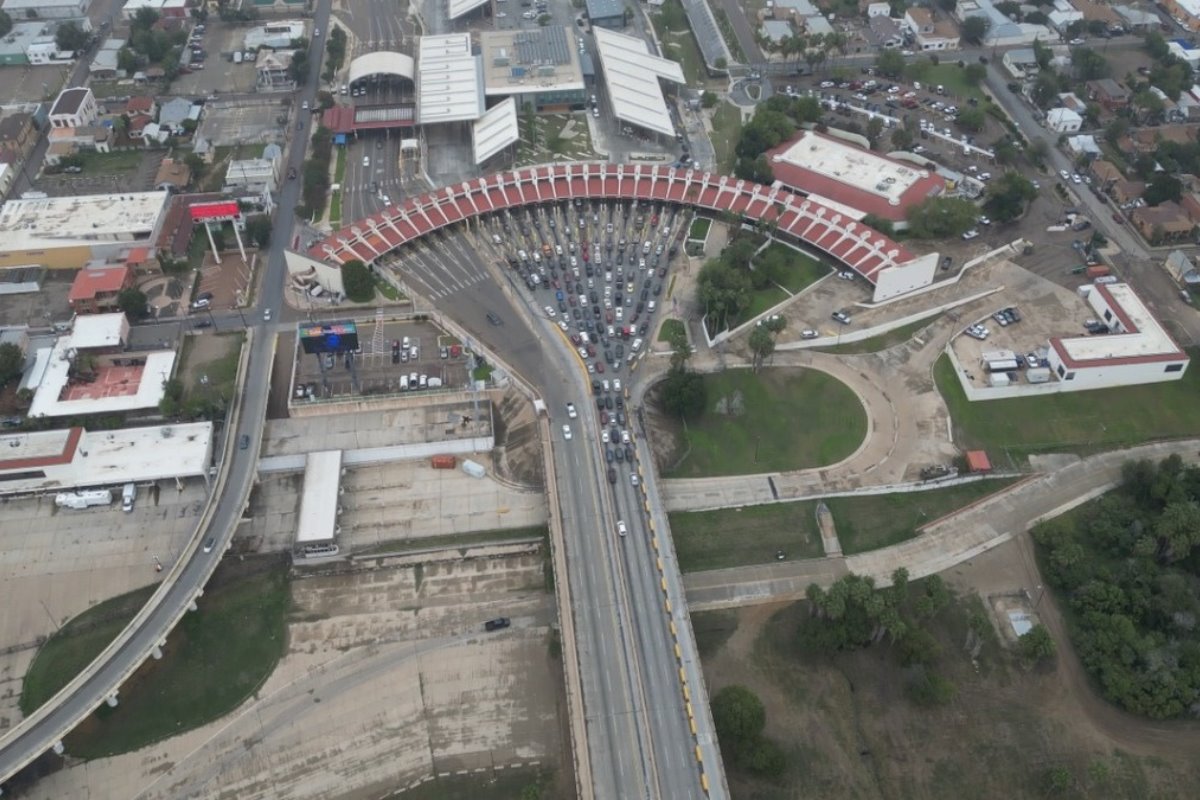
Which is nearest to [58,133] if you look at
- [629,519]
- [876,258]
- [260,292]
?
[260,292]

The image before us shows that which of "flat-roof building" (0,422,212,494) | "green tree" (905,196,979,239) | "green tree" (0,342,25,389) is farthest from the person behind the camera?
"green tree" (905,196,979,239)

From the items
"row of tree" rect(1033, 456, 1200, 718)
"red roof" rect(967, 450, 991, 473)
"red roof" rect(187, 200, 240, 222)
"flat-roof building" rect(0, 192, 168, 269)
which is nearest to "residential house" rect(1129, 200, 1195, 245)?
"row of tree" rect(1033, 456, 1200, 718)

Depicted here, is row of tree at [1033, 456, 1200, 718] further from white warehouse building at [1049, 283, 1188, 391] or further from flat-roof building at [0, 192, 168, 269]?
flat-roof building at [0, 192, 168, 269]

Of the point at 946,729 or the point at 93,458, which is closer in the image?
the point at 946,729

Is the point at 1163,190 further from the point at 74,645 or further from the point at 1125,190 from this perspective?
the point at 74,645

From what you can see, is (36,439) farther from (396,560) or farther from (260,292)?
(396,560)

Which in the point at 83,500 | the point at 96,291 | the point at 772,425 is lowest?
the point at 772,425

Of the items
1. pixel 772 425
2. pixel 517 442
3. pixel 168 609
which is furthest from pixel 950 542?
pixel 168 609
